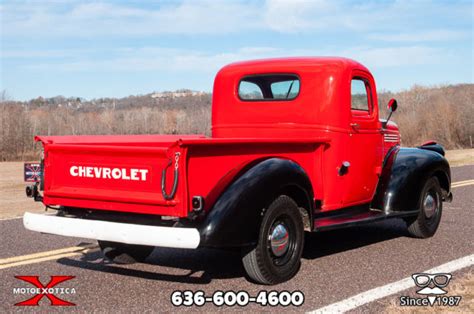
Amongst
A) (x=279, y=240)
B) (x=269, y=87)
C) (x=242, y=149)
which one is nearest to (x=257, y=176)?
(x=242, y=149)

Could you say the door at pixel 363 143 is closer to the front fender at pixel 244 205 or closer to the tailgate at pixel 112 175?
the front fender at pixel 244 205

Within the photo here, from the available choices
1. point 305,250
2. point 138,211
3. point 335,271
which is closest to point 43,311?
point 138,211

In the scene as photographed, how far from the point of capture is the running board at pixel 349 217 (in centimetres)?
591

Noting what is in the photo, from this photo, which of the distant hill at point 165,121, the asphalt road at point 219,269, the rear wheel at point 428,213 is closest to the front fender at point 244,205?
the asphalt road at point 219,269

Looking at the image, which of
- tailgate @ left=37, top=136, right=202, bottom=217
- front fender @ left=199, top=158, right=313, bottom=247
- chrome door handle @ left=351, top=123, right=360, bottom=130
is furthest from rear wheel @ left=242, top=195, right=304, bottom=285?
chrome door handle @ left=351, top=123, right=360, bottom=130

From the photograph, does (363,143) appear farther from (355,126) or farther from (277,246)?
(277,246)

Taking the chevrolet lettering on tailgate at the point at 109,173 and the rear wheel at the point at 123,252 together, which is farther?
the rear wheel at the point at 123,252

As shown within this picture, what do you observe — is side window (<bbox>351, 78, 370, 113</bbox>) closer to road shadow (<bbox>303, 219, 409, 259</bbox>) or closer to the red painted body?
the red painted body

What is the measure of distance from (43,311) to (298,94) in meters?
3.48

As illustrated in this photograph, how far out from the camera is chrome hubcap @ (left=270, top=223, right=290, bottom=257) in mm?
5164

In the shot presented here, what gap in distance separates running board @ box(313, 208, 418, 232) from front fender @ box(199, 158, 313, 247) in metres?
0.88

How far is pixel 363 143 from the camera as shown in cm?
679

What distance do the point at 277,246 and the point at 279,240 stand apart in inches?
2.1

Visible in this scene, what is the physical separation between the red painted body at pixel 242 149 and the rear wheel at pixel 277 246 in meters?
0.47
